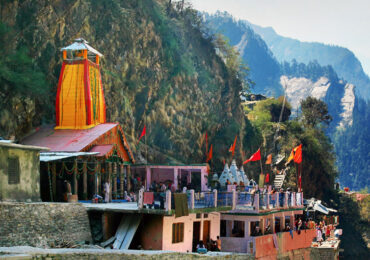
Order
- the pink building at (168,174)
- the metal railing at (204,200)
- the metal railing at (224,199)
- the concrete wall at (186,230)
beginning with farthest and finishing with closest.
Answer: the pink building at (168,174), the metal railing at (224,199), the metal railing at (204,200), the concrete wall at (186,230)

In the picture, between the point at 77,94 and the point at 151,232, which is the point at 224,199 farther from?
the point at 77,94

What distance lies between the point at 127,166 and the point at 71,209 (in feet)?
38.8

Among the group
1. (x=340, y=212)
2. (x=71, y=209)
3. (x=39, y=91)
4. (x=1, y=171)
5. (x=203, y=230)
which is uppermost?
(x=39, y=91)

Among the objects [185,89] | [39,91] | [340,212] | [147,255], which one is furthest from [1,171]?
[340,212]

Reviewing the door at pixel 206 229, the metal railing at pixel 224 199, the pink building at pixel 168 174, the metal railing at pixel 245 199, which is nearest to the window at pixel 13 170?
the metal railing at pixel 224 199

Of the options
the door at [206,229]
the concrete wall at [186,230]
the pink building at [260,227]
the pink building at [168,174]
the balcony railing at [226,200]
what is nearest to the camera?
the balcony railing at [226,200]

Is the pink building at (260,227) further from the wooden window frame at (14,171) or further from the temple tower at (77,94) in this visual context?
the wooden window frame at (14,171)

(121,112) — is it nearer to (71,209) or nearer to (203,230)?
(203,230)

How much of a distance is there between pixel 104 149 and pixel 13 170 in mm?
8286

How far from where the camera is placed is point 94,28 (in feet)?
144

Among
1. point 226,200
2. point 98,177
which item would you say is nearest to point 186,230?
point 226,200

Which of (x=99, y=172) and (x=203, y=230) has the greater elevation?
(x=99, y=172)

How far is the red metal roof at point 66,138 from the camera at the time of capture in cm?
3077

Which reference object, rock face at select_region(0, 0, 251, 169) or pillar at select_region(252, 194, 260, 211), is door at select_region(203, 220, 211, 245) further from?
rock face at select_region(0, 0, 251, 169)
